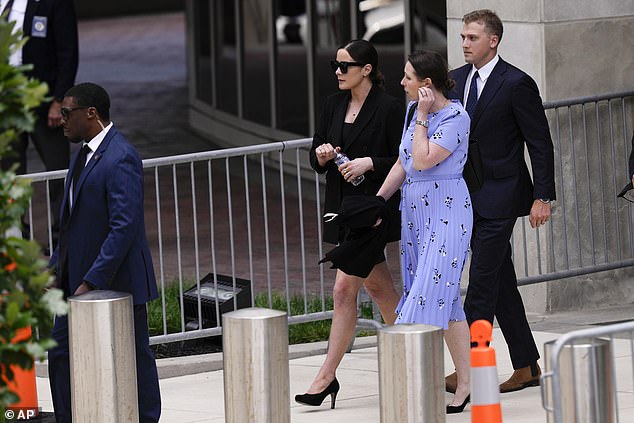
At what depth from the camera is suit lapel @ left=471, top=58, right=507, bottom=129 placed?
8.04m

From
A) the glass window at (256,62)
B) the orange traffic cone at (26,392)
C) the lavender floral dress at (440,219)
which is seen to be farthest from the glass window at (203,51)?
the lavender floral dress at (440,219)

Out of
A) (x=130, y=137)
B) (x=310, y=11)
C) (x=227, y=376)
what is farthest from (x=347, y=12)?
(x=227, y=376)

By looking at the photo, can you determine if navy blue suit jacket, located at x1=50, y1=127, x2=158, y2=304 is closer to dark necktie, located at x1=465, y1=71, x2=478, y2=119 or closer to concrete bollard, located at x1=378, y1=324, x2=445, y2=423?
concrete bollard, located at x1=378, y1=324, x2=445, y2=423

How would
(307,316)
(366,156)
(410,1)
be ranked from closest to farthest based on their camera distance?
(366,156) < (307,316) < (410,1)

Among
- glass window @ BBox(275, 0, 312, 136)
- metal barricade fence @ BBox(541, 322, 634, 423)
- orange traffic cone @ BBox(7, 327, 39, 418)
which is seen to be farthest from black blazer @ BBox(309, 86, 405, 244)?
glass window @ BBox(275, 0, 312, 136)

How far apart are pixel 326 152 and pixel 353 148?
185 millimetres

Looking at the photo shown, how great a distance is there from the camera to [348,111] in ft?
26.4

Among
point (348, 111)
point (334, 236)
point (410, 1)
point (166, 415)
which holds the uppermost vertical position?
point (410, 1)

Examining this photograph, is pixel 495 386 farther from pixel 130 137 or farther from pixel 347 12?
pixel 130 137

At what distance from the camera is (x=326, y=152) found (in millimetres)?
7828

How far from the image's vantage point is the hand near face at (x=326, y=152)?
7828 millimetres

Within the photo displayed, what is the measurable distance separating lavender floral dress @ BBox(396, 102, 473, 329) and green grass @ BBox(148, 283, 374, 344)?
7.78 feet

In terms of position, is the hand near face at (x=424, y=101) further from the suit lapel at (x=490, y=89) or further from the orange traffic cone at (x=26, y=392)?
the orange traffic cone at (x=26, y=392)

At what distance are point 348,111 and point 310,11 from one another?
889 cm
